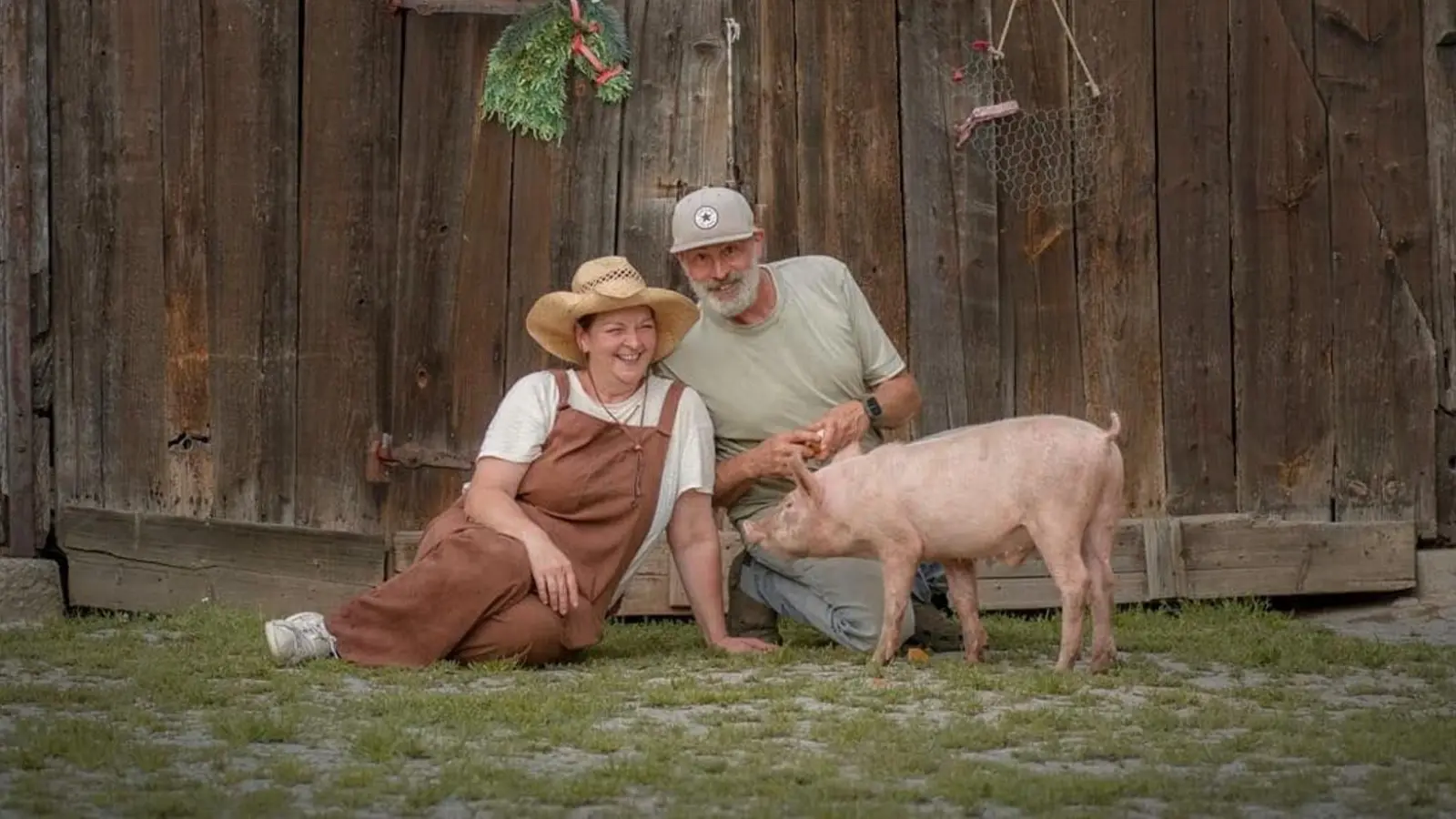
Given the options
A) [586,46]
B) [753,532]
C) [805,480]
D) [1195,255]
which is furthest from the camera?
[1195,255]

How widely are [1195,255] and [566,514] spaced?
267 centimetres

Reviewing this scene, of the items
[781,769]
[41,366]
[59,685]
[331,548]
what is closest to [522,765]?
[781,769]

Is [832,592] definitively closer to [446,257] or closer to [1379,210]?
[446,257]

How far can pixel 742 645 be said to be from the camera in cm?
747

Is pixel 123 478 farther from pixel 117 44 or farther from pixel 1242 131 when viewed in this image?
pixel 1242 131

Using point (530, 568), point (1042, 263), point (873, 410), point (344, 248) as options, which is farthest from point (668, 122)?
point (530, 568)

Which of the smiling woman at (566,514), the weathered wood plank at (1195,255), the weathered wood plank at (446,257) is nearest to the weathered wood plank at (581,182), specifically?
the weathered wood plank at (446,257)

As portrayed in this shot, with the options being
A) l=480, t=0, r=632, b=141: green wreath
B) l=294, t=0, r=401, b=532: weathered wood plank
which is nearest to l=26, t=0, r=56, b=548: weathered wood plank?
l=294, t=0, r=401, b=532: weathered wood plank

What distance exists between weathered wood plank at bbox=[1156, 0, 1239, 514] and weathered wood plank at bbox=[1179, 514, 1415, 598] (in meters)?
0.16

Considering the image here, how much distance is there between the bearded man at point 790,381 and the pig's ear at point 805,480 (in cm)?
27

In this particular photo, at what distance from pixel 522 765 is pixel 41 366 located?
3999 mm

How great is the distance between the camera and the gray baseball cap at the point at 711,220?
24.0 feet

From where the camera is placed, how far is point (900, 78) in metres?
8.54

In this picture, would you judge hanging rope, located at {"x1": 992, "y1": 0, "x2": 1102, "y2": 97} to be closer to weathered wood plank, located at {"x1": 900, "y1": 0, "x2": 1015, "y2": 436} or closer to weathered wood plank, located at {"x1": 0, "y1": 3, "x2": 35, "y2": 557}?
weathered wood plank, located at {"x1": 900, "y1": 0, "x2": 1015, "y2": 436}
